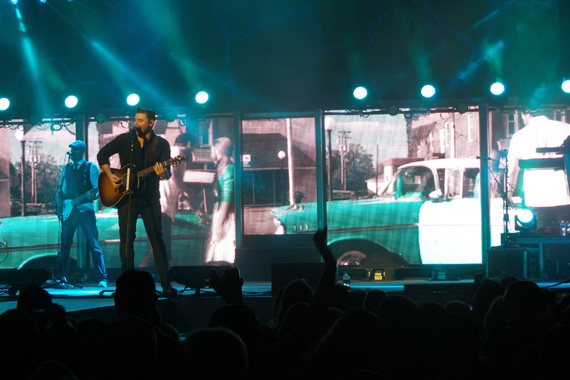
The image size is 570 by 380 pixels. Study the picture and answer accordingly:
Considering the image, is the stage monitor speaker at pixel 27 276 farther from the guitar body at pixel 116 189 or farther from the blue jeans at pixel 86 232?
the blue jeans at pixel 86 232

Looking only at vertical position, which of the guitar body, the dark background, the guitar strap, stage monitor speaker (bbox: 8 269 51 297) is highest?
the dark background

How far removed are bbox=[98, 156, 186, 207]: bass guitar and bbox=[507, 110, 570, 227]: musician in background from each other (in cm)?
524

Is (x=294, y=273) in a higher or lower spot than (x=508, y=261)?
higher

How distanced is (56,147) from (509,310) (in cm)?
851

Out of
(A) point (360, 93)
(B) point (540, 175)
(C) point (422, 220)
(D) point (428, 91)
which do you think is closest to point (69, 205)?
(A) point (360, 93)

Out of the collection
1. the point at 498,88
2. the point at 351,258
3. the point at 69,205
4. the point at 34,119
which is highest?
the point at 498,88

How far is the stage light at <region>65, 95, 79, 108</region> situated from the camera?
9527mm

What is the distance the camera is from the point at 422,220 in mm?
9805

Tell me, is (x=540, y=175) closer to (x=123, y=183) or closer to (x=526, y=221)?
(x=526, y=221)

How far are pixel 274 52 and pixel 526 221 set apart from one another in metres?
4.07

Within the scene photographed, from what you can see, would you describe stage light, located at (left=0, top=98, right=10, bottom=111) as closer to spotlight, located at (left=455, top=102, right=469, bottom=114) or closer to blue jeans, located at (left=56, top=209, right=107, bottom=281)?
blue jeans, located at (left=56, top=209, right=107, bottom=281)

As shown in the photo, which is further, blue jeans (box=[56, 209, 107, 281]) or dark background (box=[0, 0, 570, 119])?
dark background (box=[0, 0, 570, 119])

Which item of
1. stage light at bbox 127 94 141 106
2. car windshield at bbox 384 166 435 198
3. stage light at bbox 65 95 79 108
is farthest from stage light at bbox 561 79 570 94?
stage light at bbox 65 95 79 108

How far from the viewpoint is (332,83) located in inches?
371
